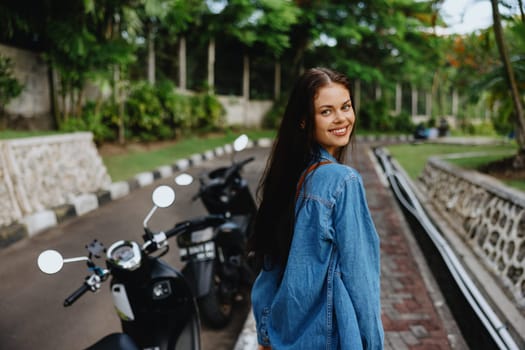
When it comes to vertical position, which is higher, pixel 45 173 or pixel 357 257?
pixel 357 257

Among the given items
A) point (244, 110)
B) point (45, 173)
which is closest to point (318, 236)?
point (45, 173)

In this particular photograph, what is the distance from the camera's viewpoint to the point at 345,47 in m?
22.2

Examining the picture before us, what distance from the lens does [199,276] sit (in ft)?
9.81

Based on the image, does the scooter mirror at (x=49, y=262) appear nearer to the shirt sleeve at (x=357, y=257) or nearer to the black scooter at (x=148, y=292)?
the black scooter at (x=148, y=292)

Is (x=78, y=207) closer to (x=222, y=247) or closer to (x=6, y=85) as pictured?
(x=6, y=85)

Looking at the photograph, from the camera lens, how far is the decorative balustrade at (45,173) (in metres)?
5.54

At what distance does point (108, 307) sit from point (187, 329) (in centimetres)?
173

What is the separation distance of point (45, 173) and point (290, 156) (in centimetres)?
568

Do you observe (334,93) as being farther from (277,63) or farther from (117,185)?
(277,63)

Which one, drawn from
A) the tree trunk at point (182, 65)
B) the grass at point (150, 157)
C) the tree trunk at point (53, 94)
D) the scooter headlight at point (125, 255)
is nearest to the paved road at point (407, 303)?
the scooter headlight at point (125, 255)

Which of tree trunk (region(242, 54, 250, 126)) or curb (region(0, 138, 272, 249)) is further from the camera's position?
tree trunk (region(242, 54, 250, 126))

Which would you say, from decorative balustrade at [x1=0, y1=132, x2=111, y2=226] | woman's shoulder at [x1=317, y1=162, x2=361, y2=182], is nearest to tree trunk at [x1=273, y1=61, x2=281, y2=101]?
decorative balustrade at [x1=0, y1=132, x2=111, y2=226]

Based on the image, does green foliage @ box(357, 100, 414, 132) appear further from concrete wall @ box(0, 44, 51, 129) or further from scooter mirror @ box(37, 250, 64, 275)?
scooter mirror @ box(37, 250, 64, 275)

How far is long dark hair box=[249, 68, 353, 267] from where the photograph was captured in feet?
4.94
